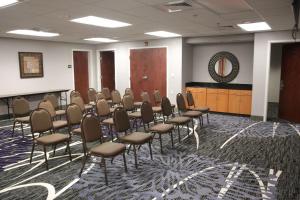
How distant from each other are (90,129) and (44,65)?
6.16m

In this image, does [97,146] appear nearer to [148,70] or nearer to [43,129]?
[43,129]

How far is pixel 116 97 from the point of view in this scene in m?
7.48

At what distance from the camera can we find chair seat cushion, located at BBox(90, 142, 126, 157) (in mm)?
3295

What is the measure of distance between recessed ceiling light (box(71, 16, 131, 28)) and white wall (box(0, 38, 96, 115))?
12.7 ft

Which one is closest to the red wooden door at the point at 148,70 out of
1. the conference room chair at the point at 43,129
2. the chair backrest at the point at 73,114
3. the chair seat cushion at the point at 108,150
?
the chair backrest at the point at 73,114

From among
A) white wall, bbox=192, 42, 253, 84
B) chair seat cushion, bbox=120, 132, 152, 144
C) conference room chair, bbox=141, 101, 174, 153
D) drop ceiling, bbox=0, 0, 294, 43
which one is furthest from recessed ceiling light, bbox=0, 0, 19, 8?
white wall, bbox=192, 42, 253, 84

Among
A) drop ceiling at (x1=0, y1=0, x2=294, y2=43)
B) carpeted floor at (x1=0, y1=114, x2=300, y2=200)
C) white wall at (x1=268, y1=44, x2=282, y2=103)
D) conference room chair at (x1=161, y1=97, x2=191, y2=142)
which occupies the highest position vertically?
drop ceiling at (x1=0, y1=0, x2=294, y2=43)

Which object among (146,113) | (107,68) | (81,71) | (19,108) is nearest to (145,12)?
(146,113)

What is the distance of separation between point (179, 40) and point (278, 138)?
4450mm

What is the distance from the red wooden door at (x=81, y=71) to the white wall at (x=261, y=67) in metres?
6.65

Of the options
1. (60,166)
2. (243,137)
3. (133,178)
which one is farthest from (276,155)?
(60,166)

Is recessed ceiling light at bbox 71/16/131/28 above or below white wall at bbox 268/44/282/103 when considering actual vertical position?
above

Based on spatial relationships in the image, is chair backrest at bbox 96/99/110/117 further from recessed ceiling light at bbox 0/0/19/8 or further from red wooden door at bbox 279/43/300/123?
red wooden door at bbox 279/43/300/123

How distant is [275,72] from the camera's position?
930 cm
